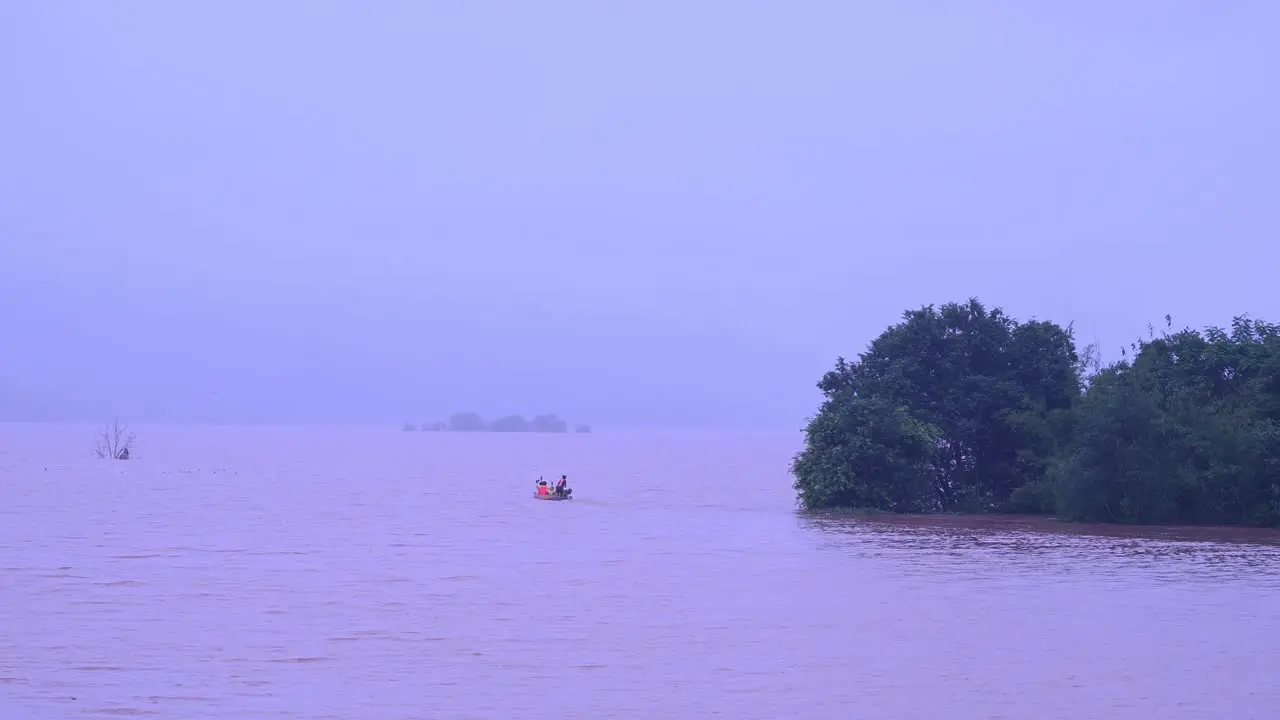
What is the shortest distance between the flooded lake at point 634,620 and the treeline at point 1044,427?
6.57 feet

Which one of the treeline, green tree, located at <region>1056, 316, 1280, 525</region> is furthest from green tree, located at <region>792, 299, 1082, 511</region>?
green tree, located at <region>1056, 316, 1280, 525</region>

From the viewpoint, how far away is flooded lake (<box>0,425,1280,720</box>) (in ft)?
57.7

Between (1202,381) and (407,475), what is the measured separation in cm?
6021

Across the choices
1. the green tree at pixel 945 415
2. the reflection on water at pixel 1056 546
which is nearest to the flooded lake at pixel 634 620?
the reflection on water at pixel 1056 546

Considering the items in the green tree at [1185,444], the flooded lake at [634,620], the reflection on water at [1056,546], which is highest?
the green tree at [1185,444]

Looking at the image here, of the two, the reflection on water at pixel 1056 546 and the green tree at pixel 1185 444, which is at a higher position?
the green tree at pixel 1185 444

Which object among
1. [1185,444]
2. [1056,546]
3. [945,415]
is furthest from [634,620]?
[945,415]

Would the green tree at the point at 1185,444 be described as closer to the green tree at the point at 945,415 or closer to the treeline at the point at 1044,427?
the treeline at the point at 1044,427

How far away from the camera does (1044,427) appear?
4622 centimetres

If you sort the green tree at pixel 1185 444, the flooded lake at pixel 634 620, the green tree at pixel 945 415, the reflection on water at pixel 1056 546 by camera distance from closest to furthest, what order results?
the flooded lake at pixel 634 620 < the reflection on water at pixel 1056 546 < the green tree at pixel 1185 444 < the green tree at pixel 945 415

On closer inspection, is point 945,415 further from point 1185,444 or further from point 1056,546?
point 1056,546

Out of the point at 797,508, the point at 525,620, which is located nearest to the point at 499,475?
the point at 797,508

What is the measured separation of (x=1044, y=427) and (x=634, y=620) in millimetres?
26149

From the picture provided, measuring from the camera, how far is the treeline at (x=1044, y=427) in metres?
41.7
